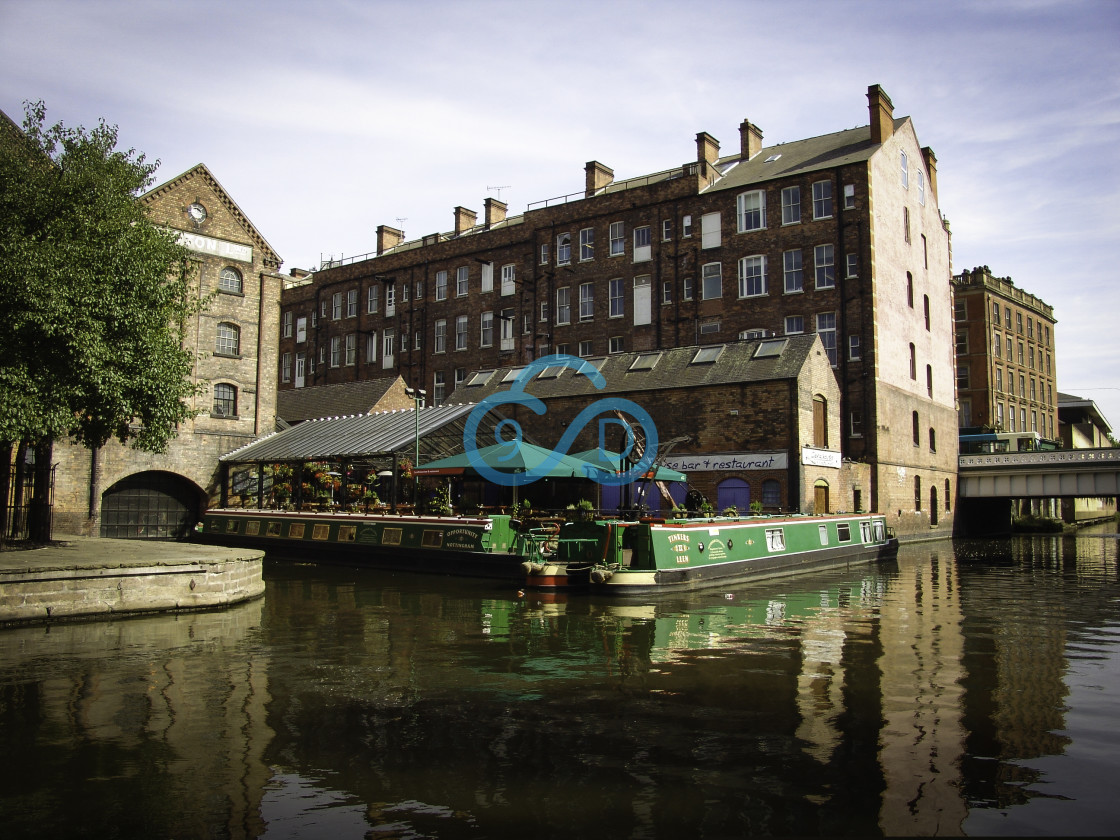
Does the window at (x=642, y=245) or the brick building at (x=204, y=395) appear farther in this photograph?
the window at (x=642, y=245)

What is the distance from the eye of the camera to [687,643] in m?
12.3

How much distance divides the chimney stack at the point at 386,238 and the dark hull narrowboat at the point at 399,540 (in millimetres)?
31939

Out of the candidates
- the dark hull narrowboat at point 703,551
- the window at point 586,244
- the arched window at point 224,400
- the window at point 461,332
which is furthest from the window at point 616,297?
the dark hull narrowboat at point 703,551

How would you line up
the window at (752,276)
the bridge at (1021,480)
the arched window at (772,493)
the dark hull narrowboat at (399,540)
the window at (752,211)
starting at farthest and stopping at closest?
1. the window at (752,211)
2. the window at (752,276)
3. the bridge at (1021,480)
4. the arched window at (772,493)
5. the dark hull narrowboat at (399,540)

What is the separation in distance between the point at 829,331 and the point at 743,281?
15.9 feet

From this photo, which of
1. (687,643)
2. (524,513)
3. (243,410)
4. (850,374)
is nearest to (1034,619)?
(687,643)

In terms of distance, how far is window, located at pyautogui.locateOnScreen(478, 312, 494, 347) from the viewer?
157ft

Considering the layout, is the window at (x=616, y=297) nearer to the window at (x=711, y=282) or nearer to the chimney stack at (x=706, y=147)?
the window at (x=711, y=282)

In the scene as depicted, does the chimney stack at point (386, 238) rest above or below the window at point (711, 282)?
above

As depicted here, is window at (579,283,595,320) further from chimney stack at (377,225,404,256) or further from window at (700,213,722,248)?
chimney stack at (377,225,404,256)

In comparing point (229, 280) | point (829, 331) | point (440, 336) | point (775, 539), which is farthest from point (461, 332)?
point (775, 539)

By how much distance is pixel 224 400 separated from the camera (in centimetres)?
3194

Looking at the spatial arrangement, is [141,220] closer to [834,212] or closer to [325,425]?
[325,425]

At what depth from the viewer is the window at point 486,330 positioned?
47906 mm
